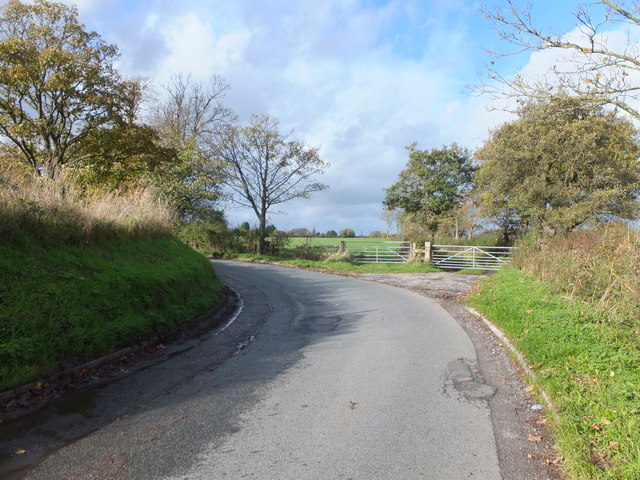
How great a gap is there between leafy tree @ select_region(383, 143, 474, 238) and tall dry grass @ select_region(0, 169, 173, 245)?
2691 cm

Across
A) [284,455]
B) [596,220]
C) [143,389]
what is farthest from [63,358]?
[596,220]

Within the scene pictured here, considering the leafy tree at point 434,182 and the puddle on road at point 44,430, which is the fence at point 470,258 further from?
the puddle on road at point 44,430

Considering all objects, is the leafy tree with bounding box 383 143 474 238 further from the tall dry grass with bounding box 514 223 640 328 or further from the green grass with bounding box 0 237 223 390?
the green grass with bounding box 0 237 223 390

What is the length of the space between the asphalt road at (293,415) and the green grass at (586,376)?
0.78 meters

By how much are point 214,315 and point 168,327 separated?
250 centimetres

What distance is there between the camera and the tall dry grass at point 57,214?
24.2ft

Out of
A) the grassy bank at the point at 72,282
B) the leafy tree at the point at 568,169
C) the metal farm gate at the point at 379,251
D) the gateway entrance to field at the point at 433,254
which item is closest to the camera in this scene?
the grassy bank at the point at 72,282

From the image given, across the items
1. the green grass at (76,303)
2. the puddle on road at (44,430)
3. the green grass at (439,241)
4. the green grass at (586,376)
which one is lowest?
the puddle on road at (44,430)

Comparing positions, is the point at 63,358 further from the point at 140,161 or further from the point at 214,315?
the point at 140,161

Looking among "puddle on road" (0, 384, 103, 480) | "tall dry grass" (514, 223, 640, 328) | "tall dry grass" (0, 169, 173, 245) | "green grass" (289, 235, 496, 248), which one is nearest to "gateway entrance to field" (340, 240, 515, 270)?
"green grass" (289, 235, 496, 248)

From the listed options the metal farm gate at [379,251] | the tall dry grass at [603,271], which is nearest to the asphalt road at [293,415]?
the tall dry grass at [603,271]

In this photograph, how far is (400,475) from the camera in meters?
3.75

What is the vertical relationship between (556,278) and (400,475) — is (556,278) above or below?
above

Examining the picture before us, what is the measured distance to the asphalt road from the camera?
3855 millimetres
